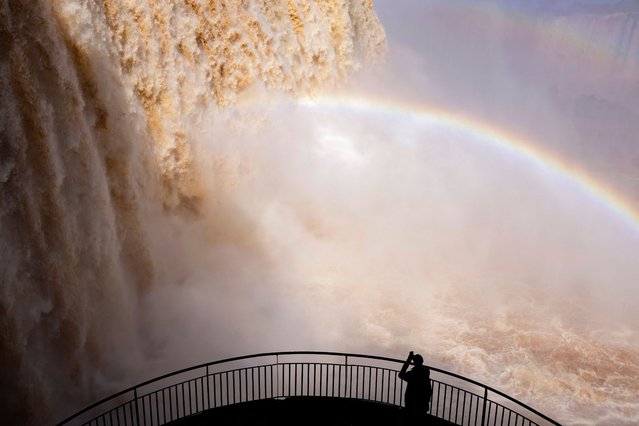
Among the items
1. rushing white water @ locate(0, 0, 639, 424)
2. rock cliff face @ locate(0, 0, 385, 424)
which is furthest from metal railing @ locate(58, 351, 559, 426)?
rock cliff face @ locate(0, 0, 385, 424)

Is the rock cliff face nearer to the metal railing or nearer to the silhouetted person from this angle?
the metal railing

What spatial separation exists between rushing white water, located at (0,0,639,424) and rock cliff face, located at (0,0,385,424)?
50mm

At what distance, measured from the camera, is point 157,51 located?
13320 mm

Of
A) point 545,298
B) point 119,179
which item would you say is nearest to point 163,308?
point 119,179

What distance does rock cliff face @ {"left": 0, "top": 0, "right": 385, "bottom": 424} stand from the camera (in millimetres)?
8281

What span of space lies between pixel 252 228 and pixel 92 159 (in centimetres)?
850

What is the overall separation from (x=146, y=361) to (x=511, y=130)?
32.2 m

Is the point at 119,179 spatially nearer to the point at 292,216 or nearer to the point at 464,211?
the point at 292,216

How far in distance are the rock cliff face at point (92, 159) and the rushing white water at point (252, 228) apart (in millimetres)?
50

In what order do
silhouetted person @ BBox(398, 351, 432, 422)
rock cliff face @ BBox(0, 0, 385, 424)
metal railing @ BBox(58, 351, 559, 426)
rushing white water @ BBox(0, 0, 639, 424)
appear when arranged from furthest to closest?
metal railing @ BBox(58, 351, 559, 426) < rushing white water @ BBox(0, 0, 639, 424) < rock cliff face @ BBox(0, 0, 385, 424) < silhouetted person @ BBox(398, 351, 432, 422)

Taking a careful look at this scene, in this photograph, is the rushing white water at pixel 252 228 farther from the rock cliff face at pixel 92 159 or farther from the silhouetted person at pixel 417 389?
the silhouetted person at pixel 417 389

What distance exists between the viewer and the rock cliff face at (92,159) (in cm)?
828

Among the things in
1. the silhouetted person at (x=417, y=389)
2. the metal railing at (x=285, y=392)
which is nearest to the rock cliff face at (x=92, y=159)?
the metal railing at (x=285, y=392)

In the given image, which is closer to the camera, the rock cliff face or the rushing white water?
the rock cliff face
